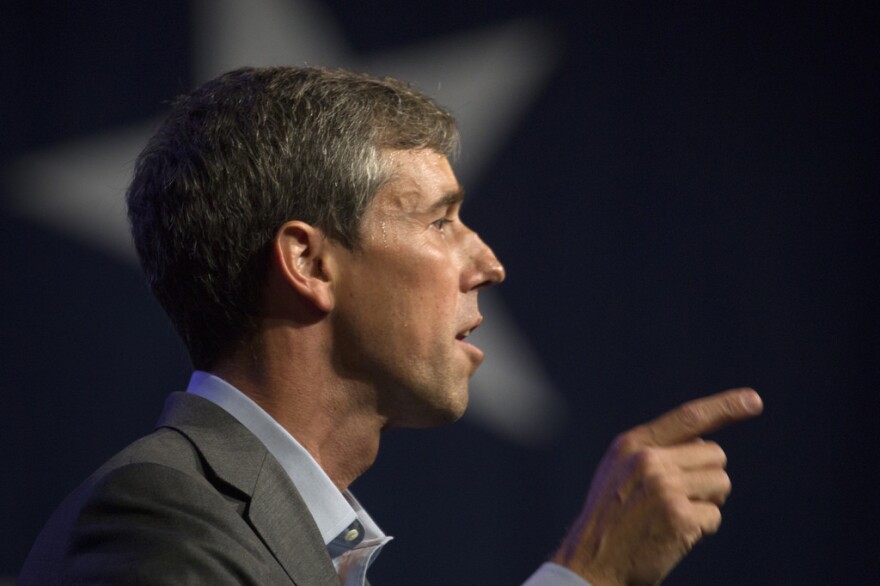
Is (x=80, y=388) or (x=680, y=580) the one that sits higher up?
(x=80, y=388)

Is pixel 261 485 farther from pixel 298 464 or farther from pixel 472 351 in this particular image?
pixel 472 351

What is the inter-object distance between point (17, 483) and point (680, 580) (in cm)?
145

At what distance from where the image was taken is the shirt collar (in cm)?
130

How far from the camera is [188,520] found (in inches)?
40.3

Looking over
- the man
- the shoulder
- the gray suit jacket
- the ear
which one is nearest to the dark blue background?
the man

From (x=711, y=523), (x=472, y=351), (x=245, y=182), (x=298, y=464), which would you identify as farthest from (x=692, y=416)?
(x=245, y=182)

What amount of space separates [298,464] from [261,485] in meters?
0.12

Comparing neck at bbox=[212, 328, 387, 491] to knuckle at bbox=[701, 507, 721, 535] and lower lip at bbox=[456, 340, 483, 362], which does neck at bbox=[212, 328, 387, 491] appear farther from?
knuckle at bbox=[701, 507, 721, 535]

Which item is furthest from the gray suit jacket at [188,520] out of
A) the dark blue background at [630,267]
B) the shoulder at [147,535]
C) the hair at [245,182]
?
the dark blue background at [630,267]

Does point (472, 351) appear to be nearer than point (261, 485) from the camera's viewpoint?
No

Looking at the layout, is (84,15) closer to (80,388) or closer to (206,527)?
(80,388)

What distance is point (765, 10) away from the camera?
2.42 metres

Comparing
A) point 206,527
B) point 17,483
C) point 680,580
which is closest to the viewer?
point 206,527

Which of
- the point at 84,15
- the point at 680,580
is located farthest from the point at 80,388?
the point at 680,580
